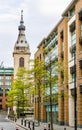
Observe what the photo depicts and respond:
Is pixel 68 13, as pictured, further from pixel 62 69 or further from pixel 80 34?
pixel 62 69

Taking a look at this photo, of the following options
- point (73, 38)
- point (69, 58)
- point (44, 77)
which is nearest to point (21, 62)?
point (69, 58)

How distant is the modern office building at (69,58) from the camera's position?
62.9m

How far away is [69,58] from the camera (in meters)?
70.0

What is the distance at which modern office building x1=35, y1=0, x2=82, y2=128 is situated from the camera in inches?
2477

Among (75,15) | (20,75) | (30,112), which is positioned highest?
(75,15)

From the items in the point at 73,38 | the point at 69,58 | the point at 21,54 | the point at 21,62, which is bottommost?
the point at 69,58

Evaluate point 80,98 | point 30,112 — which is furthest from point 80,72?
point 30,112

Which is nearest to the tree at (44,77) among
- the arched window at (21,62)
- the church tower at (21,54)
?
Result: the church tower at (21,54)

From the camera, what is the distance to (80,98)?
2457 inches

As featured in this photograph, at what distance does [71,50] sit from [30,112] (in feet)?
240

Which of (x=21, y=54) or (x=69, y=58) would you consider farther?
(x=21, y=54)

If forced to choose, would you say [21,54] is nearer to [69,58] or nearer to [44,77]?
[69,58]

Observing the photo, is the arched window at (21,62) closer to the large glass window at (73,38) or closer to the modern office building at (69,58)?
the modern office building at (69,58)

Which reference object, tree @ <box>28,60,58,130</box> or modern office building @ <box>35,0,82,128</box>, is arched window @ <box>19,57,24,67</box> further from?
tree @ <box>28,60,58,130</box>
